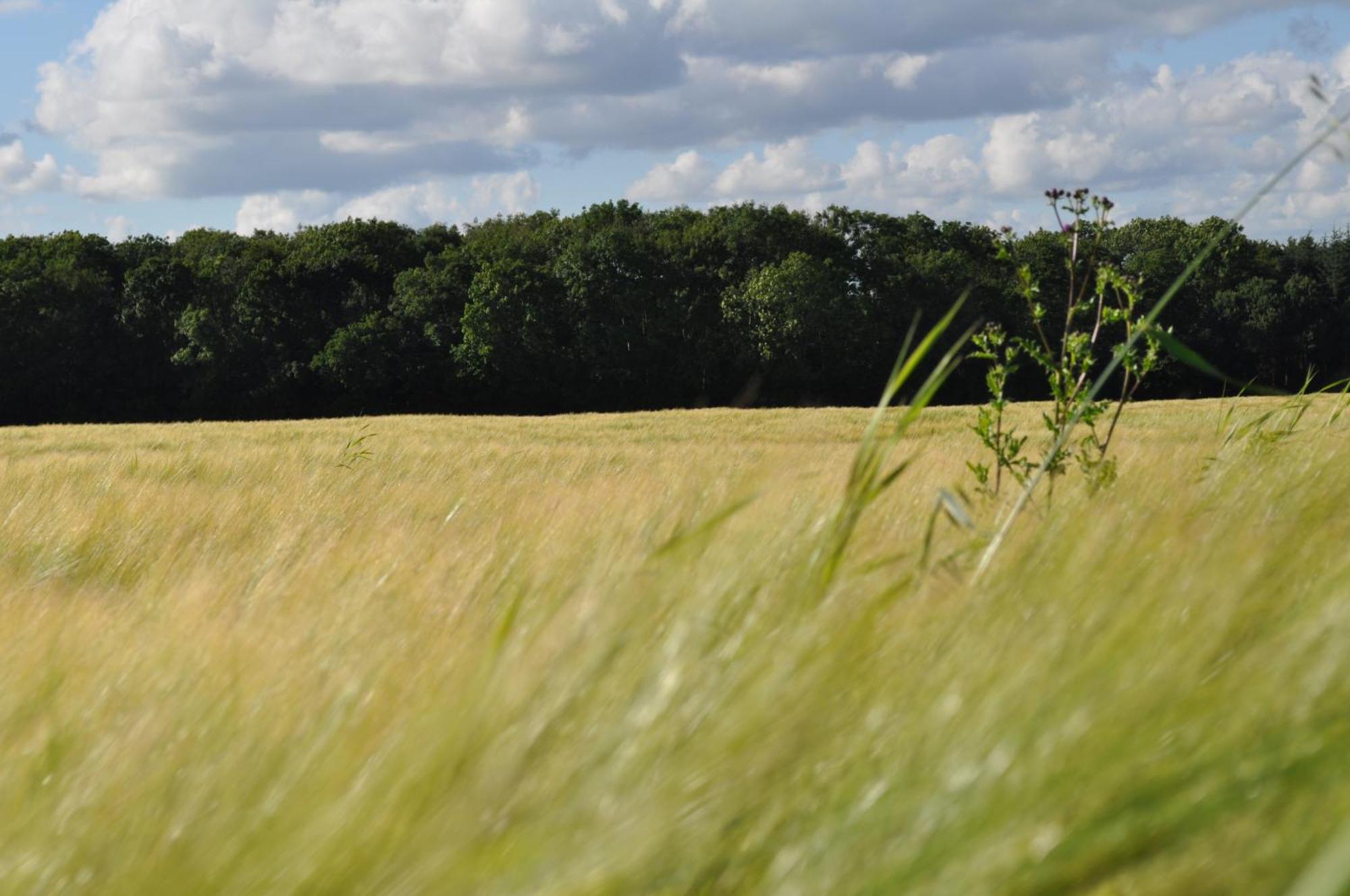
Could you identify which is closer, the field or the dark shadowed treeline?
the field

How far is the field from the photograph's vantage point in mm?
1180

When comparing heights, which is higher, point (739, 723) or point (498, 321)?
point (498, 321)

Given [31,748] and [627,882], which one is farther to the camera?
[31,748]

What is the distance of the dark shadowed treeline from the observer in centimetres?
5262

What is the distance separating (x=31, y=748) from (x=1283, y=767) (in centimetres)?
166

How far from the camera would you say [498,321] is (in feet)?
172

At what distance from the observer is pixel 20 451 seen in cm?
1948

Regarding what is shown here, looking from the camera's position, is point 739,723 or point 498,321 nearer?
point 739,723

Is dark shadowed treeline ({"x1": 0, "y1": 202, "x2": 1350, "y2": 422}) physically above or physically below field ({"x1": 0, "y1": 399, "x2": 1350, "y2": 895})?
above

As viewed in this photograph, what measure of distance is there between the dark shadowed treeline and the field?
162ft

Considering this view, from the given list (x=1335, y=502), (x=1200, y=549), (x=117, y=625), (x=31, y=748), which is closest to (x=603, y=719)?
(x=1200, y=549)

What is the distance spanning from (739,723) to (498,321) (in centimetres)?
5181

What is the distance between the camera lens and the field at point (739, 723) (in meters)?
1.18

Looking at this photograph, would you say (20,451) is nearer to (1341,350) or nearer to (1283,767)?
(1283,767)
